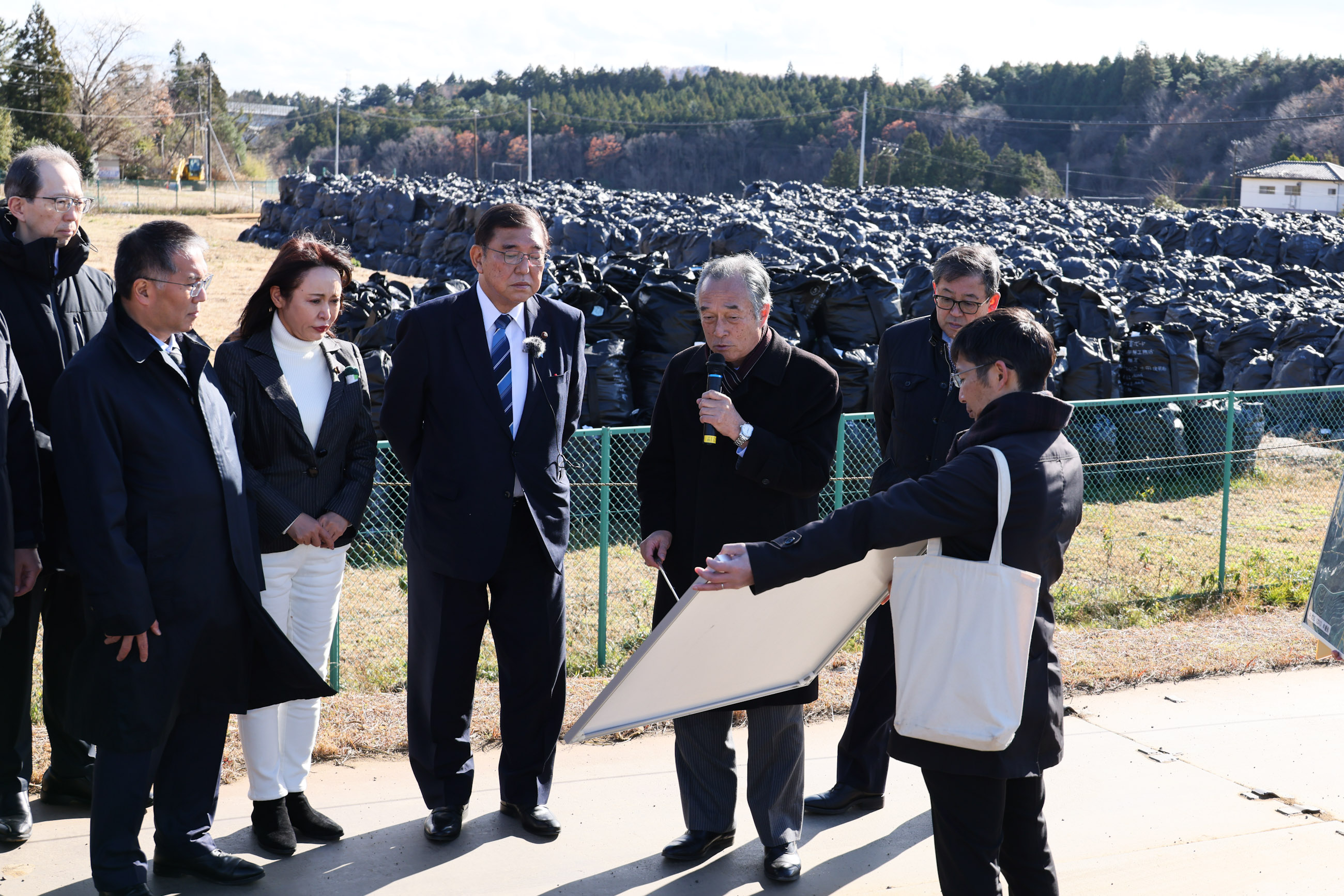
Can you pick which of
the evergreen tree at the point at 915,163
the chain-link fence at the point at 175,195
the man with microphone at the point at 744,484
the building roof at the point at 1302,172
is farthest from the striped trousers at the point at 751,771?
the evergreen tree at the point at 915,163

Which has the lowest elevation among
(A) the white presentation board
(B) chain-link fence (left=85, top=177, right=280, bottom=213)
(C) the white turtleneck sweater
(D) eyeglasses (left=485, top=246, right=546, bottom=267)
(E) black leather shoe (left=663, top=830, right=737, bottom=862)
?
(E) black leather shoe (left=663, top=830, right=737, bottom=862)

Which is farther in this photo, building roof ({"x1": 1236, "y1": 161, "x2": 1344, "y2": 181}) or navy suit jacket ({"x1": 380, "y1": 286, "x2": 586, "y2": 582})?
building roof ({"x1": 1236, "y1": 161, "x2": 1344, "y2": 181})

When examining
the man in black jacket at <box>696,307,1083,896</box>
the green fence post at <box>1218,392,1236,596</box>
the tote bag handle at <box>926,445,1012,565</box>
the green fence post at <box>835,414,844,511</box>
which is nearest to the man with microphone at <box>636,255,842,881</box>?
the man in black jacket at <box>696,307,1083,896</box>

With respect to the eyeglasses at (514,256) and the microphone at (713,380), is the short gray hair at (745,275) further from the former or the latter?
the eyeglasses at (514,256)

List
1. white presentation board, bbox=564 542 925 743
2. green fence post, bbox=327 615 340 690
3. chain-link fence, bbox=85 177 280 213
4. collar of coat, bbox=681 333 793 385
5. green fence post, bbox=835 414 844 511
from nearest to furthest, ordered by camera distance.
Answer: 1. white presentation board, bbox=564 542 925 743
2. collar of coat, bbox=681 333 793 385
3. green fence post, bbox=327 615 340 690
4. green fence post, bbox=835 414 844 511
5. chain-link fence, bbox=85 177 280 213

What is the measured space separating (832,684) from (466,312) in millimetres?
2462

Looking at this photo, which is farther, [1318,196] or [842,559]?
[1318,196]

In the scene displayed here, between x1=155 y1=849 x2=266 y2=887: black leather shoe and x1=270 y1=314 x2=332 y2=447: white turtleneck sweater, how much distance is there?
1.17m

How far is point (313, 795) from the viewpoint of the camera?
3803mm

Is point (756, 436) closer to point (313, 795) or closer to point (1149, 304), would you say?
point (313, 795)

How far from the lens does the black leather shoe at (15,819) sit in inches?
130

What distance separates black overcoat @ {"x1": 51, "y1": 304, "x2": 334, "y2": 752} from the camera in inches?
110

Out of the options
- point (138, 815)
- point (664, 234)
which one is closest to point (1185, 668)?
point (138, 815)

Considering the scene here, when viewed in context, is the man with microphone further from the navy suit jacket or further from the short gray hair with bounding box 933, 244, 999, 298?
the short gray hair with bounding box 933, 244, 999, 298
